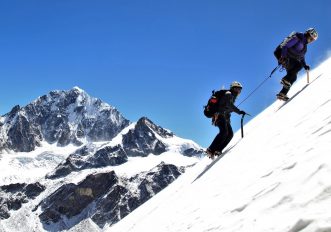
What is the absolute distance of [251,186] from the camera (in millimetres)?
7883

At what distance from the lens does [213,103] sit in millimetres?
14953

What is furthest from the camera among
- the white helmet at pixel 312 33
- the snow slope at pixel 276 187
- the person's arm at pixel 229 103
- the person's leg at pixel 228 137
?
the white helmet at pixel 312 33

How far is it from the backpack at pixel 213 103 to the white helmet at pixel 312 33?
3719 millimetres

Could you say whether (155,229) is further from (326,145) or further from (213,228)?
(326,145)

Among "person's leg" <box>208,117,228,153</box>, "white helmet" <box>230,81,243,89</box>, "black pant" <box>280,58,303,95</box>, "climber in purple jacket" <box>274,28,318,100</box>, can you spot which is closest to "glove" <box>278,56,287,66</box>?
"climber in purple jacket" <box>274,28,318,100</box>

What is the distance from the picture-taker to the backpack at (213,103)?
48.9ft

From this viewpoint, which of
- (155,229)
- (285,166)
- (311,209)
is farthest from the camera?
(155,229)

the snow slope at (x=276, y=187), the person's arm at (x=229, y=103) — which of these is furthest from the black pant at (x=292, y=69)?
the snow slope at (x=276, y=187)

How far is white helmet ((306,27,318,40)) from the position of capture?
16125 millimetres

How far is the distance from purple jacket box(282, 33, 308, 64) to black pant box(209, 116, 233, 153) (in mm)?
3236

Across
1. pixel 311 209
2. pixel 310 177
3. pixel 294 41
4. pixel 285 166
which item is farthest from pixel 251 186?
pixel 294 41

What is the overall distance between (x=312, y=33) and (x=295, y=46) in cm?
67

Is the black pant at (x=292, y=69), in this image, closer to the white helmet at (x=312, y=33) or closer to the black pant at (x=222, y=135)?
the white helmet at (x=312, y=33)

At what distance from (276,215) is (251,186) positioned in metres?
2.19
